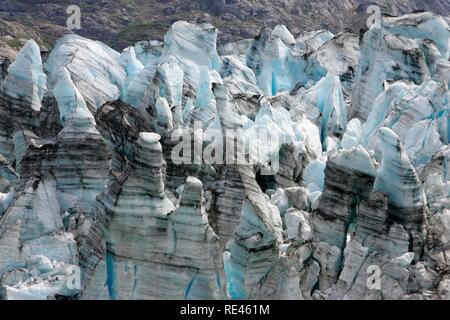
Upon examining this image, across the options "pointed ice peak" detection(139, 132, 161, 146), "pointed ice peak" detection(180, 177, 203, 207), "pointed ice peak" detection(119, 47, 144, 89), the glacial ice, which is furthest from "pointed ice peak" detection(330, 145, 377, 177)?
"pointed ice peak" detection(119, 47, 144, 89)

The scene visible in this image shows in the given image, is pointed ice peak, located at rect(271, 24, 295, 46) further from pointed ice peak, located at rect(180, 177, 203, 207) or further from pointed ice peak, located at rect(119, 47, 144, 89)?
pointed ice peak, located at rect(180, 177, 203, 207)

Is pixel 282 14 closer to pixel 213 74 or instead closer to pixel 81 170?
pixel 213 74

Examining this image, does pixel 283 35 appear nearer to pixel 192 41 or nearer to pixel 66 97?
pixel 192 41

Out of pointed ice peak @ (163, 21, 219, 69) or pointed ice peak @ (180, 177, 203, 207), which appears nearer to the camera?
pointed ice peak @ (180, 177, 203, 207)

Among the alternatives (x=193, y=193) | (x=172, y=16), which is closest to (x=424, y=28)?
(x=193, y=193)

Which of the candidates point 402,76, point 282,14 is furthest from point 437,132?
point 282,14
